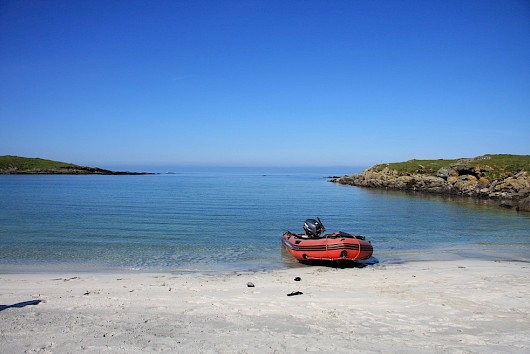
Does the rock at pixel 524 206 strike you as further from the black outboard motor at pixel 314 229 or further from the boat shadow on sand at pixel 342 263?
the black outboard motor at pixel 314 229

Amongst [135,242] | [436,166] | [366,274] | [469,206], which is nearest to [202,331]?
[366,274]

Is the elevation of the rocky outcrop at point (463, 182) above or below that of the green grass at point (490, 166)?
below

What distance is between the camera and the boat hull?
16281 mm

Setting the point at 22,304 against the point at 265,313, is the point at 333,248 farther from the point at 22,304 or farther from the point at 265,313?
the point at 22,304

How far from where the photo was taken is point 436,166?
255ft

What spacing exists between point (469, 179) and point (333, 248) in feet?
183

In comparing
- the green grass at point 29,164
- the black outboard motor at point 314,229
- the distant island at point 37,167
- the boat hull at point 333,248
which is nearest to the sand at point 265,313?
the boat hull at point 333,248

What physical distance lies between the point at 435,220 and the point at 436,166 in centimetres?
4955

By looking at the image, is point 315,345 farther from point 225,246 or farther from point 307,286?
point 225,246

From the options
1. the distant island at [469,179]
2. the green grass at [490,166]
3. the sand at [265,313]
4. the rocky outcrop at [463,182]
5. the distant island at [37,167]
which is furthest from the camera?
the distant island at [37,167]

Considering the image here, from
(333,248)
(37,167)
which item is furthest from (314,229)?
(37,167)

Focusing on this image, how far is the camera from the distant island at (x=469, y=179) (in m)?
51.1

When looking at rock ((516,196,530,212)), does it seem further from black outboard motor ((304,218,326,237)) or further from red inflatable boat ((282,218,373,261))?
black outboard motor ((304,218,326,237))

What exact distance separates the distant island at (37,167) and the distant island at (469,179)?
11359 cm
